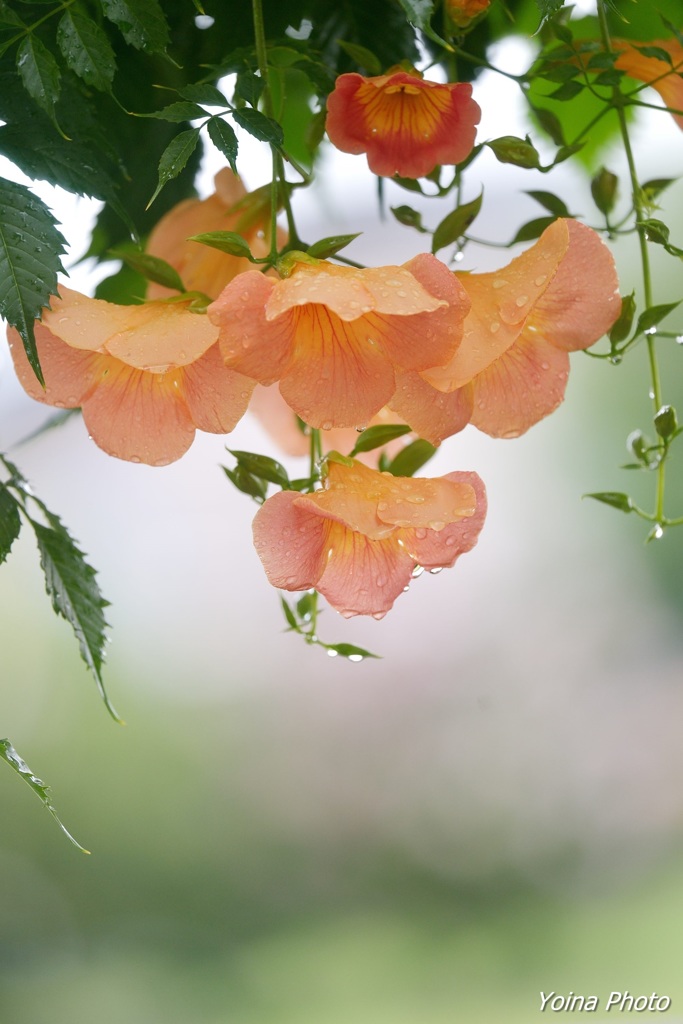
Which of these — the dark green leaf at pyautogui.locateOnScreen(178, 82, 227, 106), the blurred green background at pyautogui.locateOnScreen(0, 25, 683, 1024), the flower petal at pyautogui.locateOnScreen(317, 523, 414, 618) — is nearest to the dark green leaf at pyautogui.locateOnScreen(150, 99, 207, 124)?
the dark green leaf at pyautogui.locateOnScreen(178, 82, 227, 106)

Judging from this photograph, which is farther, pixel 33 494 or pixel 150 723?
pixel 150 723

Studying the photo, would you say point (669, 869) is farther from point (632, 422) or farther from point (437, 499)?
point (437, 499)

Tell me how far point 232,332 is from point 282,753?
55.4 inches

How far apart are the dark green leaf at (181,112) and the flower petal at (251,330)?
46 millimetres

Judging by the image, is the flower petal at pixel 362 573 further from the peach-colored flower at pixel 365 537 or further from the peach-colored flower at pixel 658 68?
the peach-colored flower at pixel 658 68

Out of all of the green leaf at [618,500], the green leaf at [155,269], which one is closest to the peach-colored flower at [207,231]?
Result: the green leaf at [155,269]

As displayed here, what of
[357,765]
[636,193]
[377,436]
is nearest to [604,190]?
[636,193]

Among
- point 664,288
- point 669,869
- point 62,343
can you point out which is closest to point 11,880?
point 669,869

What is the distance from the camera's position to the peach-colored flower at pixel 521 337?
0.68 feet

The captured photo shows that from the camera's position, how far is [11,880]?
156cm

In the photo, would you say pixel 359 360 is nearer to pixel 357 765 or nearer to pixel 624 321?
pixel 624 321

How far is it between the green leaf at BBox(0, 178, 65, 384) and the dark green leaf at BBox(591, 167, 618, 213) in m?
0.18

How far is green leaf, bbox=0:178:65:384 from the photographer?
21 cm

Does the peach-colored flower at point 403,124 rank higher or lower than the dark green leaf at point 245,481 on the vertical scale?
higher
